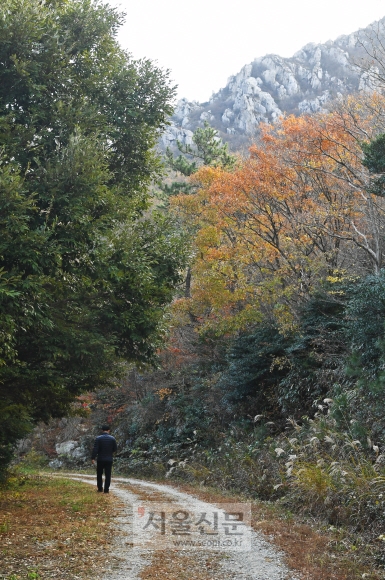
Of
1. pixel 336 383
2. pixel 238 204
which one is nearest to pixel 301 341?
pixel 336 383

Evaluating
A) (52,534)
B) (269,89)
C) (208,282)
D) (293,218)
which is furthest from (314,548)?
(269,89)

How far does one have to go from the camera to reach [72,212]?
27.4 ft

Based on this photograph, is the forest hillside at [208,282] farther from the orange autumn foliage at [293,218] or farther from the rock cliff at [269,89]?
the rock cliff at [269,89]

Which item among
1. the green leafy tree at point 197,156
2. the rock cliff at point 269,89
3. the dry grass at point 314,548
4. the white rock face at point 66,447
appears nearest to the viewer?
the dry grass at point 314,548

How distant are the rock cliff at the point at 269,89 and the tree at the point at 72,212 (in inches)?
3960

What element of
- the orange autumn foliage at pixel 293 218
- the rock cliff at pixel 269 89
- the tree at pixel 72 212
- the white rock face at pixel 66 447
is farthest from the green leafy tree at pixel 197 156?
the rock cliff at pixel 269 89

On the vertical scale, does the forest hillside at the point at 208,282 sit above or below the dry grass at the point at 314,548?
above

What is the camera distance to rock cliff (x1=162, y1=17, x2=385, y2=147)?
11750 centimetres

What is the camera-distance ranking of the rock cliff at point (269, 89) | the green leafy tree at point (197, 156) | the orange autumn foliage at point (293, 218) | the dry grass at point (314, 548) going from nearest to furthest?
the dry grass at point (314, 548) → the orange autumn foliage at point (293, 218) → the green leafy tree at point (197, 156) → the rock cliff at point (269, 89)

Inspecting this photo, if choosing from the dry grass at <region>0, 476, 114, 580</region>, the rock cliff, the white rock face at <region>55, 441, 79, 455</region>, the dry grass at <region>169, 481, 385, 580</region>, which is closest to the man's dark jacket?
the dry grass at <region>0, 476, 114, 580</region>

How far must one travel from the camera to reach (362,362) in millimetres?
11523

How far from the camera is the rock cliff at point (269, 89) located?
385 feet

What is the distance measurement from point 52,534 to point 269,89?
138 meters

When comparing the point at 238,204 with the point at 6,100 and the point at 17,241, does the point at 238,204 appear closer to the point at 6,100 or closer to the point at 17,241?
the point at 6,100
